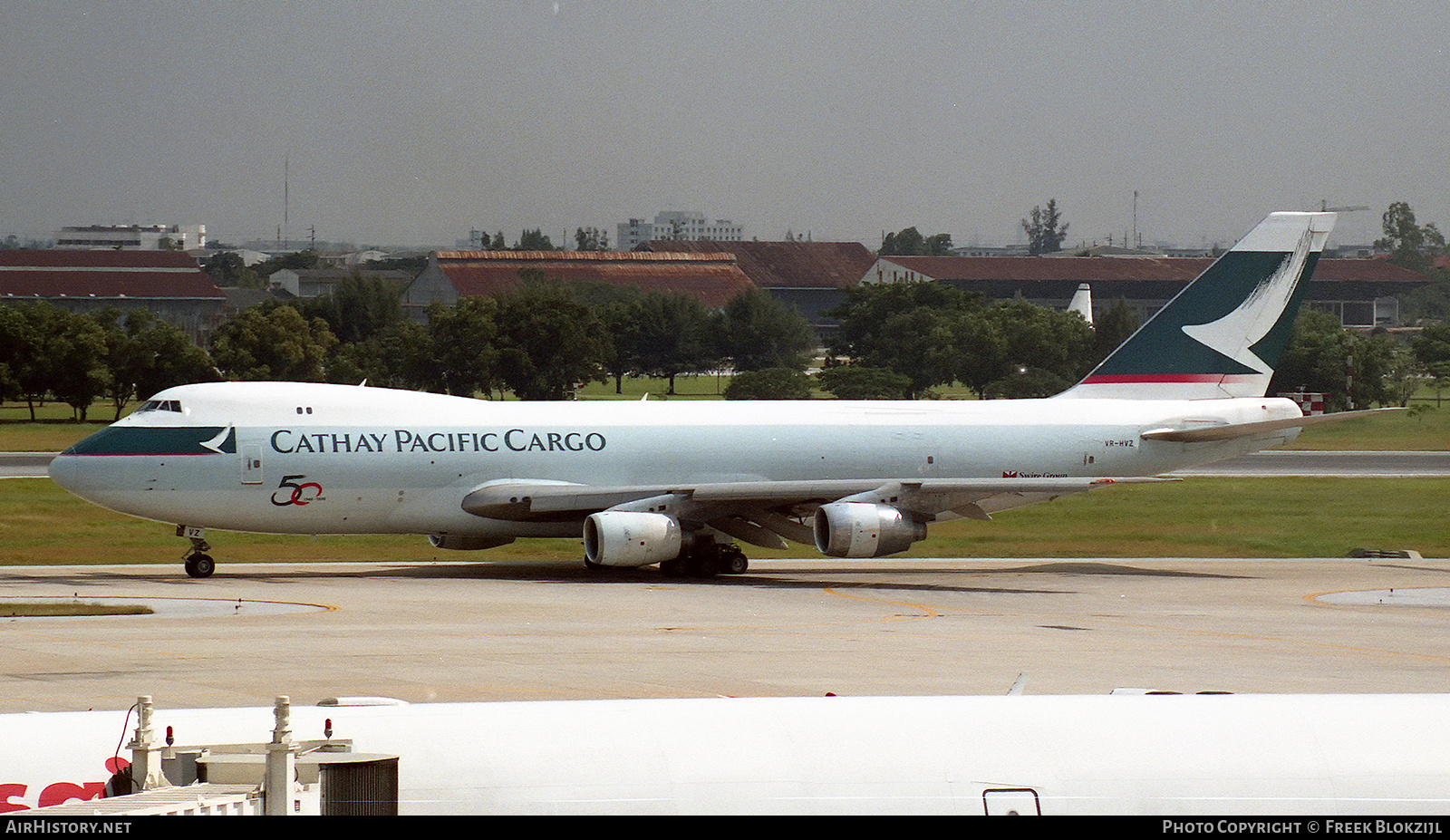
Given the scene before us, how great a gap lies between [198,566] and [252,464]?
114 inches

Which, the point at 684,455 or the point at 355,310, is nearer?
the point at 684,455

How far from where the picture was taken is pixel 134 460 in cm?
4000

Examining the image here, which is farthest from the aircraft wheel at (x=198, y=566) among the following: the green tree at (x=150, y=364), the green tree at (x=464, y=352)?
the green tree at (x=150, y=364)

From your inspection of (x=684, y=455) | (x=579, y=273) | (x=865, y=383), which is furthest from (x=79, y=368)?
(x=684, y=455)

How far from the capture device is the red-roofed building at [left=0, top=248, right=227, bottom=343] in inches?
6624

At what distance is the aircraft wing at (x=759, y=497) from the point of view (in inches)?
1636

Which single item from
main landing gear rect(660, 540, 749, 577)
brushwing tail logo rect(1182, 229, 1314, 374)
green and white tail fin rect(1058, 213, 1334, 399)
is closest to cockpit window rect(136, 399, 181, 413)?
main landing gear rect(660, 540, 749, 577)

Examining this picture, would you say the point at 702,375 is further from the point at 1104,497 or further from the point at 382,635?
the point at 382,635

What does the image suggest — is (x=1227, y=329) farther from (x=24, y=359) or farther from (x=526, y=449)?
(x=24, y=359)

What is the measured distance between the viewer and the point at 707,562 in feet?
142

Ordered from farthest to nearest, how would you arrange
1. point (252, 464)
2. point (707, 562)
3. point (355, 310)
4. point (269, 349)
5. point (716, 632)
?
point (355, 310)
point (269, 349)
point (707, 562)
point (252, 464)
point (716, 632)

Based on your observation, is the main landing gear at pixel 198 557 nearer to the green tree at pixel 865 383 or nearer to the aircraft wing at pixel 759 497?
the aircraft wing at pixel 759 497

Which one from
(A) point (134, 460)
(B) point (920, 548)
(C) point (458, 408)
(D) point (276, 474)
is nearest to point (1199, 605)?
(B) point (920, 548)
